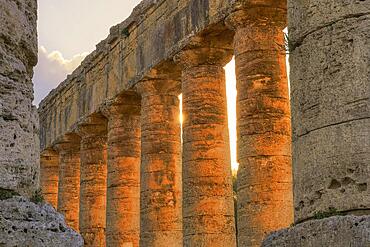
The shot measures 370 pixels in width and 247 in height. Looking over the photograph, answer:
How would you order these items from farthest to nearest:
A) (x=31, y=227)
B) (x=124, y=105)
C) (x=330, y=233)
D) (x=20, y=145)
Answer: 1. (x=124, y=105)
2. (x=330, y=233)
3. (x=20, y=145)
4. (x=31, y=227)

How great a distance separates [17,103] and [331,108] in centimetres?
358

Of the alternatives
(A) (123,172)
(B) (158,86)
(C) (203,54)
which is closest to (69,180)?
(A) (123,172)

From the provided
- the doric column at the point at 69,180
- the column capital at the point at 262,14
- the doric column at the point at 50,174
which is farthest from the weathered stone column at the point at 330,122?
the doric column at the point at 50,174

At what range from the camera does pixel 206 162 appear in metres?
19.4

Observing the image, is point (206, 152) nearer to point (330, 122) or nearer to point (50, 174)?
point (330, 122)

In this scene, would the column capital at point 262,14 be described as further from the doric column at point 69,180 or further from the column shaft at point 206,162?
the doric column at point 69,180

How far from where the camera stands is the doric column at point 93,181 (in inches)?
1141

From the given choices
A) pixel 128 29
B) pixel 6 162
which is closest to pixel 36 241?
pixel 6 162

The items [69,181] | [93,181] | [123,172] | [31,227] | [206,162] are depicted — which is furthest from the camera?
[69,181]

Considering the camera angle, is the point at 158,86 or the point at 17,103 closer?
the point at 17,103

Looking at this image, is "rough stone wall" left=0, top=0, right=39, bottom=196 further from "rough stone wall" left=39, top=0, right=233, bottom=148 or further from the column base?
"rough stone wall" left=39, top=0, right=233, bottom=148

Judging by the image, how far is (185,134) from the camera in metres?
20.2

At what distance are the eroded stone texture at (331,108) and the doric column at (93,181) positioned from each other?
2124 cm

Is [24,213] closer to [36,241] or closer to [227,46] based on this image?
[36,241]
